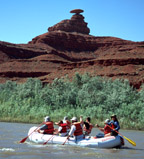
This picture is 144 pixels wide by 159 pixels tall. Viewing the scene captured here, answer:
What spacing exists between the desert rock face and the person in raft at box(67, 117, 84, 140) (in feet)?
120

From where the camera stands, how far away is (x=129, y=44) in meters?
97.4

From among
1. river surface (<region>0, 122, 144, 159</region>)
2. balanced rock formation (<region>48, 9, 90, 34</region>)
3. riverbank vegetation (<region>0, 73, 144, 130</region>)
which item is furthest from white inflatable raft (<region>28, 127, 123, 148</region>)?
balanced rock formation (<region>48, 9, 90, 34</region>)

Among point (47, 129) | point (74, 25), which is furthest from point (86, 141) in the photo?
Answer: point (74, 25)

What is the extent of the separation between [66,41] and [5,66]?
30.2m

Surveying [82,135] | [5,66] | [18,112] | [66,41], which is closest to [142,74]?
[18,112]

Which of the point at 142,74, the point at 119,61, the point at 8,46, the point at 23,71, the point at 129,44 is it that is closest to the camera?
the point at 142,74

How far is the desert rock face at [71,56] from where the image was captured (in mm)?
60250

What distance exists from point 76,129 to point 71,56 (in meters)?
80.3

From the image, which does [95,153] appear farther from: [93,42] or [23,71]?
[93,42]

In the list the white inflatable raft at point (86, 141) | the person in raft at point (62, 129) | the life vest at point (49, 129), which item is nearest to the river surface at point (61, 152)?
the white inflatable raft at point (86, 141)

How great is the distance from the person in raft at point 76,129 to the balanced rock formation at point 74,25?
336 ft

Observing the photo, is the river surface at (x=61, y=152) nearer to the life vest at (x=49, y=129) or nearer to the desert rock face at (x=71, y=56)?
the life vest at (x=49, y=129)

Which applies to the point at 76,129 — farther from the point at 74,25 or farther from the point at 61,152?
the point at 74,25

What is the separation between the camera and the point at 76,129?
15.4m
